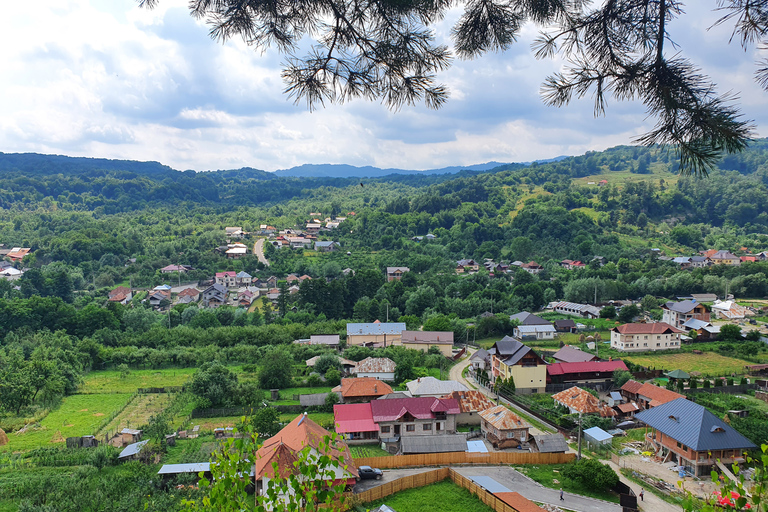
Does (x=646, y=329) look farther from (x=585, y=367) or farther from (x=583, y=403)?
(x=583, y=403)

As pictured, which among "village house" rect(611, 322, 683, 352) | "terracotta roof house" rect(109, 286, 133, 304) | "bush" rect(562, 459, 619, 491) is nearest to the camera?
"bush" rect(562, 459, 619, 491)

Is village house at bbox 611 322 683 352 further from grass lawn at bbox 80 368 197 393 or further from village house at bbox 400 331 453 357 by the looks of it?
grass lawn at bbox 80 368 197 393

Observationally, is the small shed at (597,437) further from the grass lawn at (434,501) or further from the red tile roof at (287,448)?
the red tile roof at (287,448)

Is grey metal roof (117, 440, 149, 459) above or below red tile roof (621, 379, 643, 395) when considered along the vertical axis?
above

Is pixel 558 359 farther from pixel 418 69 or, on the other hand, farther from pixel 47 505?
pixel 418 69

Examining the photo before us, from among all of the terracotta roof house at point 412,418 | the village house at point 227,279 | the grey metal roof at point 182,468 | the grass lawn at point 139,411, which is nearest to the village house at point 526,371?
the terracotta roof house at point 412,418

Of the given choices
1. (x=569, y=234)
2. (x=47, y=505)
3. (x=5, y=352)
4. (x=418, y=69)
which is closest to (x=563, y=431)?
(x=47, y=505)

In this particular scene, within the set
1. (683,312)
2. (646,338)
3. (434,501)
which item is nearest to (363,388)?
(434,501)

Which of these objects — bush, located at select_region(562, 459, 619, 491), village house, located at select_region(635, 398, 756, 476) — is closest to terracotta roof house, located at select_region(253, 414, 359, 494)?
bush, located at select_region(562, 459, 619, 491)
